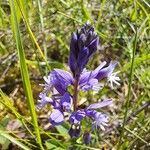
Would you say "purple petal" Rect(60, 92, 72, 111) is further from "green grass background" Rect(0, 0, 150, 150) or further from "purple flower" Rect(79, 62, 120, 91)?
"green grass background" Rect(0, 0, 150, 150)

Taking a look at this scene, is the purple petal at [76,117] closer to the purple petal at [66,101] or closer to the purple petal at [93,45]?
the purple petal at [66,101]

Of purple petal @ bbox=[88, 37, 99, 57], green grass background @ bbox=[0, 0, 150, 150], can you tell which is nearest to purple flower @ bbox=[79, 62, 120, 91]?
purple petal @ bbox=[88, 37, 99, 57]

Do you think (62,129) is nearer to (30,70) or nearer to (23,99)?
(23,99)

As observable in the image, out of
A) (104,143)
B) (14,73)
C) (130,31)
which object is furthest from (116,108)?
(14,73)

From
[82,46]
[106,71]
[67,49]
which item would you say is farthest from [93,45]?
[67,49]

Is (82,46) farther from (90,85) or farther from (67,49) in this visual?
(67,49)

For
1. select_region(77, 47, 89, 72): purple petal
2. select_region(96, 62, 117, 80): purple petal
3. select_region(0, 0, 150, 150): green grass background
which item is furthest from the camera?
select_region(0, 0, 150, 150): green grass background

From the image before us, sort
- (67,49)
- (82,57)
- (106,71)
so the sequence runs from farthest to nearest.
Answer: (67,49) → (106,71) → (82,57)
